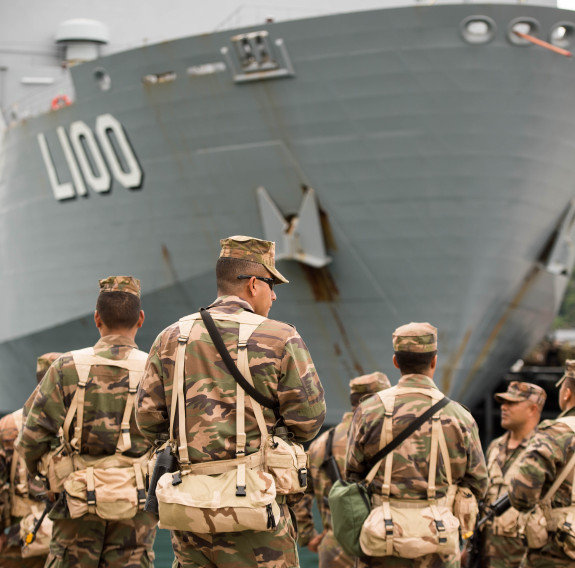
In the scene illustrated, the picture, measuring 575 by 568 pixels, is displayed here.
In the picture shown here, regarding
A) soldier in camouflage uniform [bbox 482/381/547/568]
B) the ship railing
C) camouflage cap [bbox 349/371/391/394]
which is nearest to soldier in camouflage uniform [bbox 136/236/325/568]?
camouflage cap [bbox 349/371/391/394]

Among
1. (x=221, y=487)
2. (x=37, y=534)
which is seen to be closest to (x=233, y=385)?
(x=221, y=487)

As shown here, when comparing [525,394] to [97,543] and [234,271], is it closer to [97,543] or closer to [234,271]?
[97,543]

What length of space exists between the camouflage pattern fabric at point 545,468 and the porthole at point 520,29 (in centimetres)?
785

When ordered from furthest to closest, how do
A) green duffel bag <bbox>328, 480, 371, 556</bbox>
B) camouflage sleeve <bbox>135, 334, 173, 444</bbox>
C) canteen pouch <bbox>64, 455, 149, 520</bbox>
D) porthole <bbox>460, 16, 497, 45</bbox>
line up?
1. porthole <bbox>460, 16, 497, 45</bbox>
2. canteen pouch <bbox>64, 455, 149, 520</bbox>
3. green duffel bag <bbox>328, 480, 371, 556</bbox>
4. camouflage sleeve <bbox>135, 334, 173, 444</bbox>

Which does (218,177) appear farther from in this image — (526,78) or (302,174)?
(526,78)

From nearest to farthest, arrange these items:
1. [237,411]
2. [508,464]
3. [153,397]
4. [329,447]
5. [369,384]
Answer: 1. [237,411]
2. [153,397]
3. [369,384]
4. [329,447]
5. [508,464]

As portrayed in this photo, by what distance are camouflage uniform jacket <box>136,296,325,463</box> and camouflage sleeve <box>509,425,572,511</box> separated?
1.49 meters

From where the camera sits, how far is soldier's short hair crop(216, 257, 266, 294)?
346cm

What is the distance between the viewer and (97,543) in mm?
4344

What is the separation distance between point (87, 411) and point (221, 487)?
1301mm

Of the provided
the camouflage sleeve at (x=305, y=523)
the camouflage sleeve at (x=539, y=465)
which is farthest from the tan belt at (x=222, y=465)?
the camouflage sleeve at (x=305, y=523)

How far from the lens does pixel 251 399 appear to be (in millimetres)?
3273

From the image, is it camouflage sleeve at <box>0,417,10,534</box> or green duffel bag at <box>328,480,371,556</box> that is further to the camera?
camouflage sleeve at <box>0,417,10,534</box>

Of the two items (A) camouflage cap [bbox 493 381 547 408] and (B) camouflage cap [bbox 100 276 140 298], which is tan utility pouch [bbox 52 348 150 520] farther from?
(A) camouflage cap [bbox 493 381 547 408]
